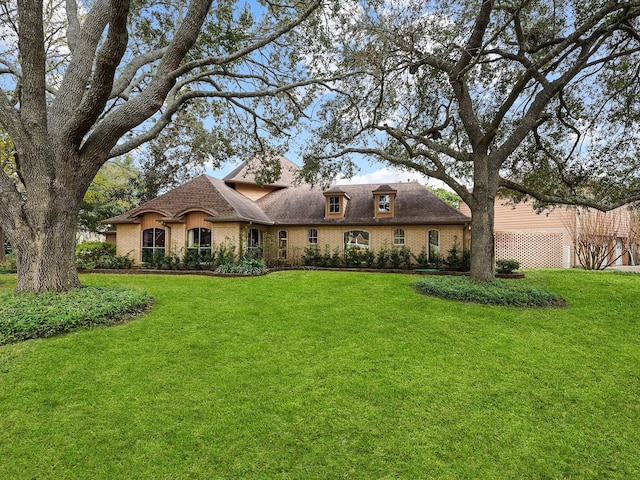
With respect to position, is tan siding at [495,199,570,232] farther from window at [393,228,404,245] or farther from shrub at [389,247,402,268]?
shrub at [389,247,402,268]

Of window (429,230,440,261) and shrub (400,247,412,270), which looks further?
window (429,230,440,261)

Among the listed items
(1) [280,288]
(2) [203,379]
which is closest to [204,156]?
(1) [280,288]

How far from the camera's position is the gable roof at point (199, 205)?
1477 cm

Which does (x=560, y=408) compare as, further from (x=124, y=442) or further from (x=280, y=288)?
(x=280, y=288)

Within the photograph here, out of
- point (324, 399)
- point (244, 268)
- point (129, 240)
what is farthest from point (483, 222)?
point (129, 240)

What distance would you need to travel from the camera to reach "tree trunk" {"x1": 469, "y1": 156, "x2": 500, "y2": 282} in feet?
32.9

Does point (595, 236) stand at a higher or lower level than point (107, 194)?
lower

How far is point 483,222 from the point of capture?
10023 millimetres

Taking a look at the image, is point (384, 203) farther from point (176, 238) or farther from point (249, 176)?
point (176, 238)

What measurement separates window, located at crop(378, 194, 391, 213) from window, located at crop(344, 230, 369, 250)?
4.95 feet

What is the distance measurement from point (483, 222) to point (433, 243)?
19.5 feet

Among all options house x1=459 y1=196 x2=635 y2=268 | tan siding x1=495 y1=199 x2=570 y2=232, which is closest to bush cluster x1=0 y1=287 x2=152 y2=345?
house x1=459 y1=196 x2=635 y2=268

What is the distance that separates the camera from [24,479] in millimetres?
2709

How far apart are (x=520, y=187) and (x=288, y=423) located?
423 inches
